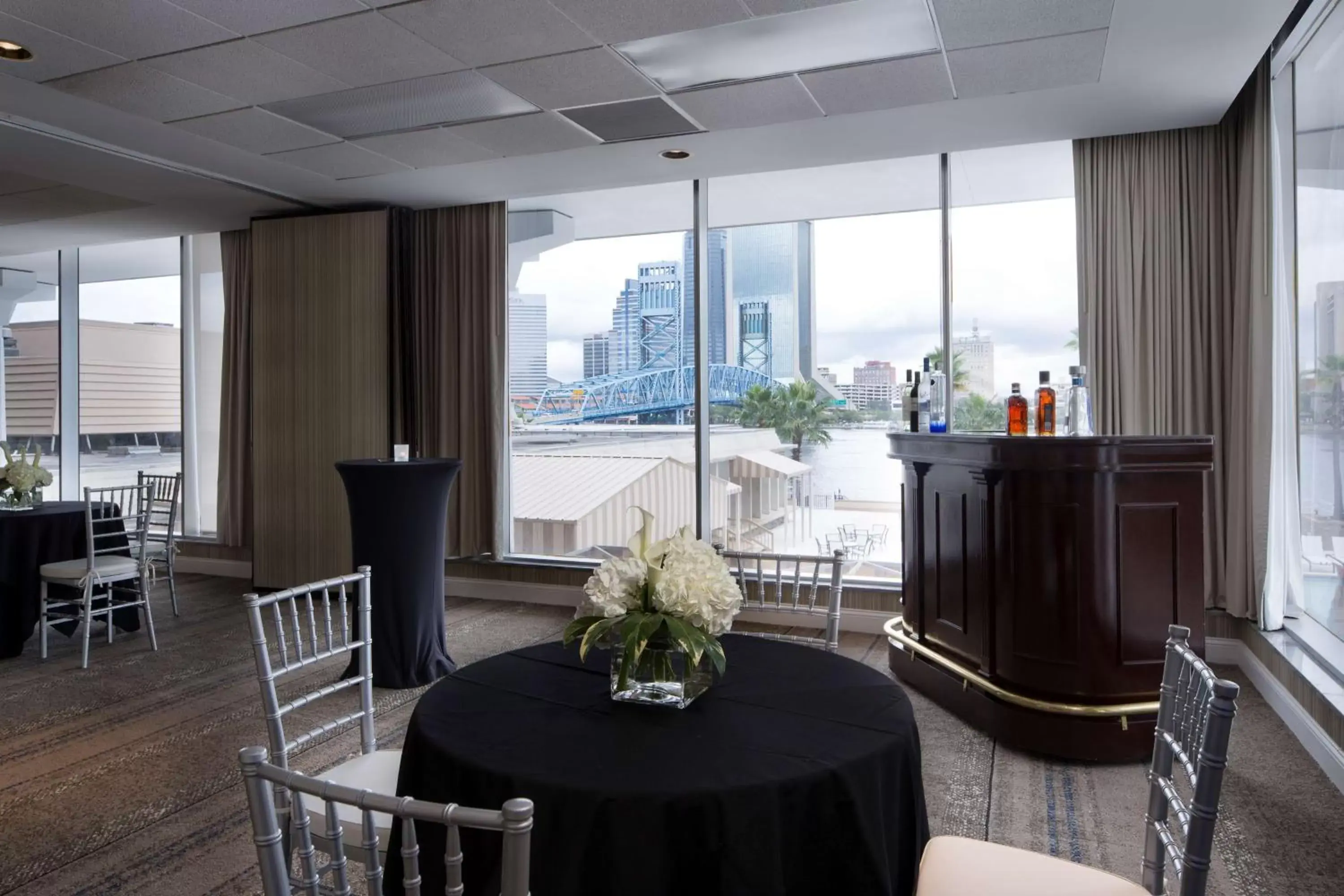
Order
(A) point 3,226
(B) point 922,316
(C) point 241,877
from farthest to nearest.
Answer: (A) point 3,226 < (B) point 922,316 < (C) point 241,877

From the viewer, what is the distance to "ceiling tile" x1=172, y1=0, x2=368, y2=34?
10.8ft

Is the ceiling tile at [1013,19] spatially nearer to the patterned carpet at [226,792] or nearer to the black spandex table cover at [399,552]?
the patterned carpet at [226,792]

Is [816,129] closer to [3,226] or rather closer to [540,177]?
[540,177]

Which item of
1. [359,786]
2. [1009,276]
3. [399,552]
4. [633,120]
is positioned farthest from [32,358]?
[1009,276]

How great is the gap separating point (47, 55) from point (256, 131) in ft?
3.71

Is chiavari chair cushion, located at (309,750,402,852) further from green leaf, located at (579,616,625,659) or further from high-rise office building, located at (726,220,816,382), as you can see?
high-rise office building, located at (726,220,816,382)

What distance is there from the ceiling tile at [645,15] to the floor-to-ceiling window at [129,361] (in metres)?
6.20

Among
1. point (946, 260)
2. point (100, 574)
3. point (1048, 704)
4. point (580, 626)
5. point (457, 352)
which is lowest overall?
point (1048, 704)

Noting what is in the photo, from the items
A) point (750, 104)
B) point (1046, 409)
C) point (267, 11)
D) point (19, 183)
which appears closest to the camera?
point (267, 11)

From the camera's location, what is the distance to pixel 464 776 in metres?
1.53

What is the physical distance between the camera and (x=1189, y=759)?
1.57 metres

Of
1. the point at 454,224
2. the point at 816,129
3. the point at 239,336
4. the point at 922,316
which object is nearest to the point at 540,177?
the point at 454,224

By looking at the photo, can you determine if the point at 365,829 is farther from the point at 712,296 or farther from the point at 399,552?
the point at 712,296

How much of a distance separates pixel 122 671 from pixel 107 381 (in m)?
4.72
